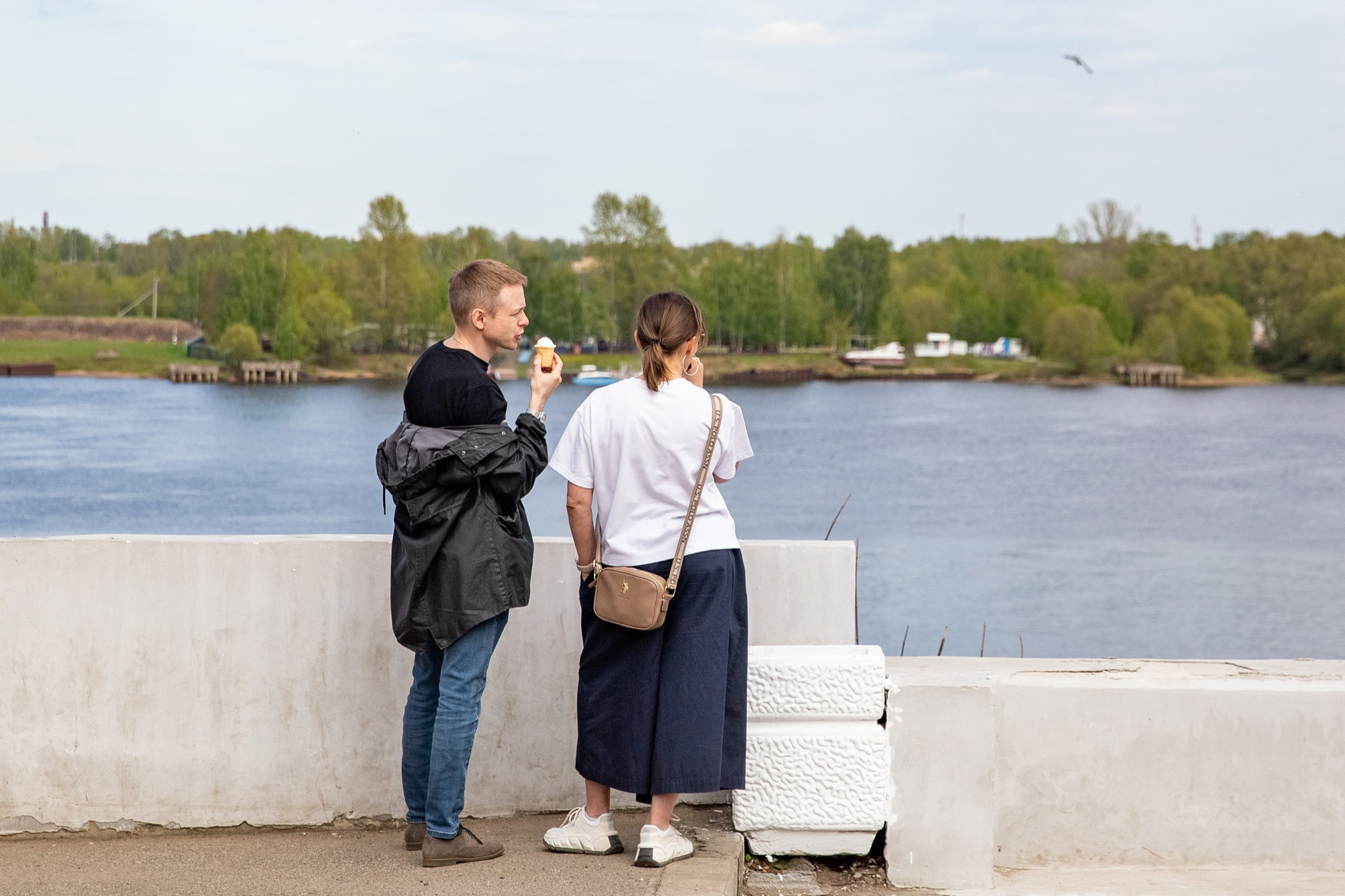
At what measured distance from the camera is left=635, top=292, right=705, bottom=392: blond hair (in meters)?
3.56

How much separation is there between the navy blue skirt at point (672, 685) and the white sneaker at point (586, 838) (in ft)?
0.52

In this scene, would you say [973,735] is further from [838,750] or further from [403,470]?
[403,470]

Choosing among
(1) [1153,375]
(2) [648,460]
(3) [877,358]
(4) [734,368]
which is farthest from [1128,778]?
(3) [877,358]

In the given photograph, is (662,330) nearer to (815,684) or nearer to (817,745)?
(815,684)

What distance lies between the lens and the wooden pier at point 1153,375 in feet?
385

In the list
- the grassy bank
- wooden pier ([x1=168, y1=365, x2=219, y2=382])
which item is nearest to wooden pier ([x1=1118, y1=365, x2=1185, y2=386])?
wooden pier ([x1=168, y1=365, x2=219, y2=382])

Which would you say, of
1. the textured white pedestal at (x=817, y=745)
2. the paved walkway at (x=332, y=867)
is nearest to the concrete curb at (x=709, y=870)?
the paved walkway at (x=332, y=867)

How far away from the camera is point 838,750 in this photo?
3908mm

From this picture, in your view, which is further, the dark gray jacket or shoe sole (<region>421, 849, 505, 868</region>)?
shoe sole (<region>421, 849, 505, 868</region>)

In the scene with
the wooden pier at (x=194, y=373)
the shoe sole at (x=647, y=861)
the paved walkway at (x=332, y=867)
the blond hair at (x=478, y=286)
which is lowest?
the wooden pier at (x=194, y=373)

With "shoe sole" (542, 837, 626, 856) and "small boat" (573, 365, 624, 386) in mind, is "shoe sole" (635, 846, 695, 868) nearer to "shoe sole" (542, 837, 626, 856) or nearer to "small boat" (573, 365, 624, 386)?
"shoe sole" (542, 837, 626, 856)

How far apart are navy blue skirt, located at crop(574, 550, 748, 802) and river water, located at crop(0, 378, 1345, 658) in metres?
12.6

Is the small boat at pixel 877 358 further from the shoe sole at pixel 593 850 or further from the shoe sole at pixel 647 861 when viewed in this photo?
the shoe sole at pixel 647 861

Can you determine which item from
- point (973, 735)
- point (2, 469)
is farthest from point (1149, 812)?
point (2, 469)
